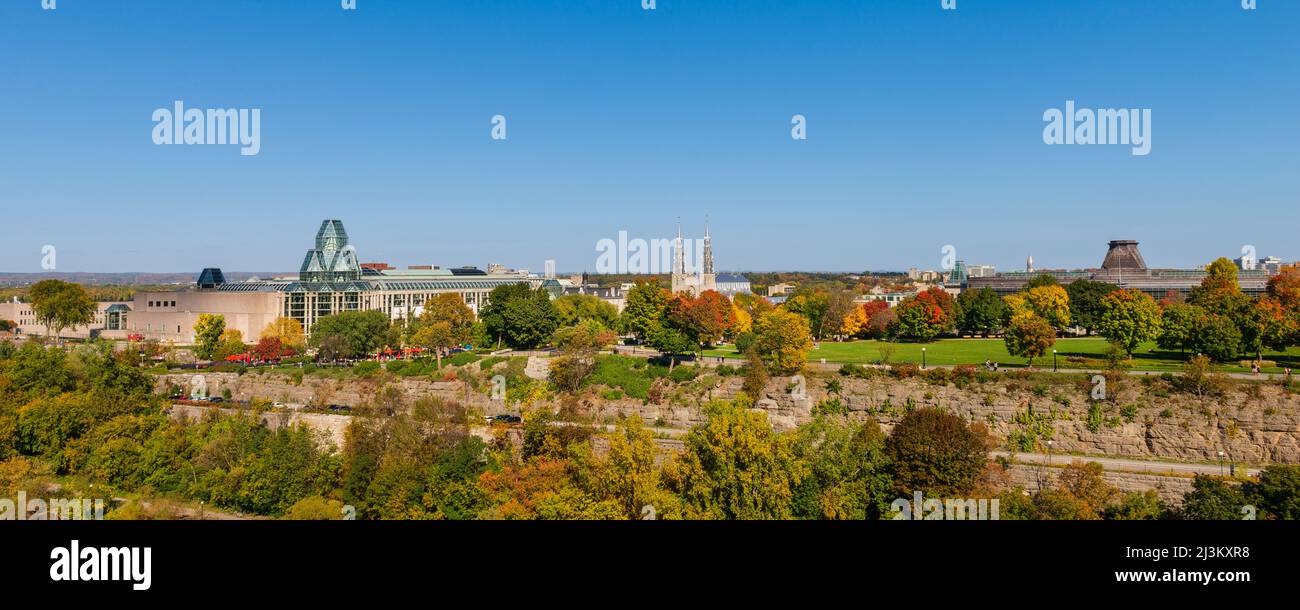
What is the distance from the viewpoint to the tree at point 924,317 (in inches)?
1925

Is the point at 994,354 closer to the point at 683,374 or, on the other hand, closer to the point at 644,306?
the point at 683,374

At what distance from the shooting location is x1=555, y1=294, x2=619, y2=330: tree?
59.3 meters

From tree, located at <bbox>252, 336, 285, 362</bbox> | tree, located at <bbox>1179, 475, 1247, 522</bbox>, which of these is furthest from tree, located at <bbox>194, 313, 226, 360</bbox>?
tree, located at <bbox>1179, 475, 1247, 522</bbox>

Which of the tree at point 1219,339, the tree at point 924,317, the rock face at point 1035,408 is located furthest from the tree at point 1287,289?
the tree at point 924,317

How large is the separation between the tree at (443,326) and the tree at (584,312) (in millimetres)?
7149

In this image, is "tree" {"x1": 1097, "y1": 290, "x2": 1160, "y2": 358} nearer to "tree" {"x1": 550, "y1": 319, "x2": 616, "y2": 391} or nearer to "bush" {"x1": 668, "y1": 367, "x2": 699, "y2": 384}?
"bush" {"x1": 668, "y1": 367, "x2": 699, "y2": 384}

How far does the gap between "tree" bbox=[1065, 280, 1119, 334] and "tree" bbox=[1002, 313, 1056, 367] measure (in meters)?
16.2

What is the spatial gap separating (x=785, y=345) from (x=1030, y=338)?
1059 cm

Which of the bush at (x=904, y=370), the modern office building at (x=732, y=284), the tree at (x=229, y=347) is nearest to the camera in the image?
the bush at (x=904, y=370)

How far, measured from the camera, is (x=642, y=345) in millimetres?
51125

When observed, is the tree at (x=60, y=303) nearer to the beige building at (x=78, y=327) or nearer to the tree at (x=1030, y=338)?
Result: the beige building at (x=78, y=327)
